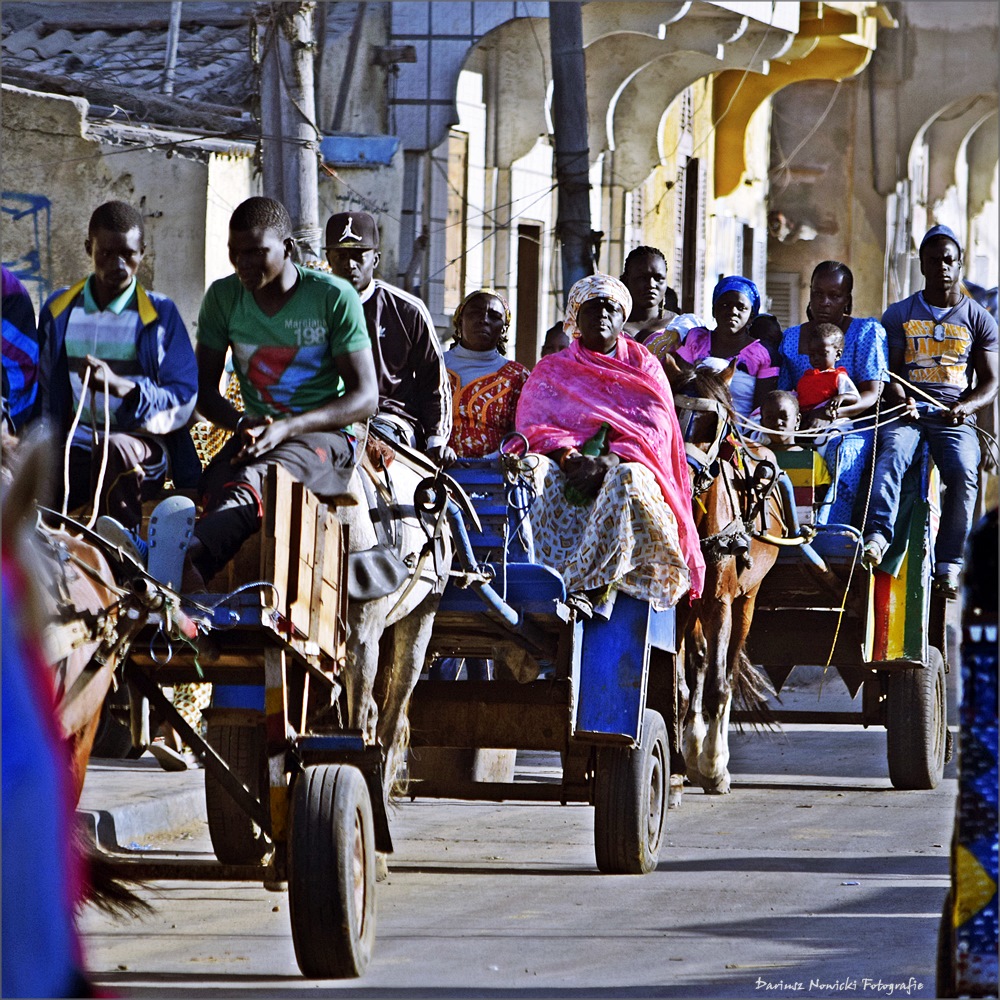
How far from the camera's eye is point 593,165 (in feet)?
63.4

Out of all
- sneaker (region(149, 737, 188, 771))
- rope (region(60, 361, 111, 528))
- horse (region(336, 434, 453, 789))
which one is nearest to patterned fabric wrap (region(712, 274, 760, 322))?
sneaker (region(149, 737, 188, 771))

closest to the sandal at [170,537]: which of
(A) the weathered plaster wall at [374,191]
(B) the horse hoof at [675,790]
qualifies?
(B) the horse hoof at [675,790]

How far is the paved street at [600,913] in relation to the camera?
233 inches

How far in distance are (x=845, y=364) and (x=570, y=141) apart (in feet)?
11.6

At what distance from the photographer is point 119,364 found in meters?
6.35

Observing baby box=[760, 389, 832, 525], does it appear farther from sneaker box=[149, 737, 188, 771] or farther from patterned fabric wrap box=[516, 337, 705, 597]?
sneaker box=[149, 737, 188, 771]

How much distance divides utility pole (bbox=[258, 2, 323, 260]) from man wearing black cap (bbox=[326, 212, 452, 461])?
3649 millimetres

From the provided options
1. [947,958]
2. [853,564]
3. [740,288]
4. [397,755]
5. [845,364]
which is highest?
[740,288]

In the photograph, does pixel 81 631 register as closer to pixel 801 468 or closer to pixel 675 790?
pixel 675 790

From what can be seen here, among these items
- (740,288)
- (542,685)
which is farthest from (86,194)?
(542,685)

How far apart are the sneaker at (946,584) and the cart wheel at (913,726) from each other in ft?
1.05

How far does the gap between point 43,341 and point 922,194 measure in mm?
23189

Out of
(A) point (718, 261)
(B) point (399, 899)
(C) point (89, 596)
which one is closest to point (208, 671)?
(C) point (89, 596)

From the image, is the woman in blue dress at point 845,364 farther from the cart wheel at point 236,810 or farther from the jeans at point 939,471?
the cart wheel at point 236,810
